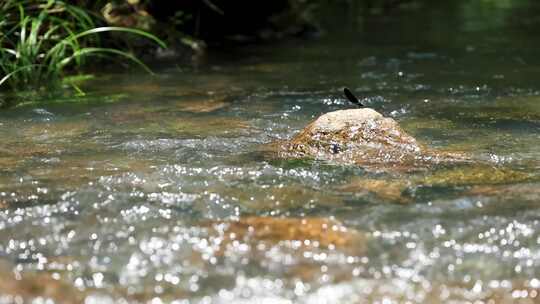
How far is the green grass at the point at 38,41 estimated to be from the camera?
533cm

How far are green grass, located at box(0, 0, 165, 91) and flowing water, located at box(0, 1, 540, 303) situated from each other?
0.47 m

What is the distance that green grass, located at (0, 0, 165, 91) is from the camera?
17.5ft

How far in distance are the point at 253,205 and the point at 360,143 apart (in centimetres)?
89

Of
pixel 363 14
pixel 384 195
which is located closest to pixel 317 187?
pixel 384 195

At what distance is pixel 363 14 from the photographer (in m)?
12.1

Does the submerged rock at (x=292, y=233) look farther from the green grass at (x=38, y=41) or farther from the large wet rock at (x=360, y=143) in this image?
the green grass at (x=38, y=41)

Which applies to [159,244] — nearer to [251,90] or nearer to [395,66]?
[251,90]

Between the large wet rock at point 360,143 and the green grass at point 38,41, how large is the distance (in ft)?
7.61

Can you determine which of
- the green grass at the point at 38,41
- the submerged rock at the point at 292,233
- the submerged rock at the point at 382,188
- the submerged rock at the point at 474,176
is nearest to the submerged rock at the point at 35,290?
the submerged rock at the point at 292,233

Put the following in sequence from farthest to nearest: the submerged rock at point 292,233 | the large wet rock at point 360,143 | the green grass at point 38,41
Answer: the green grass at point 38,41, the large wet rock at point 360,143, the submerged rock at point 292,233

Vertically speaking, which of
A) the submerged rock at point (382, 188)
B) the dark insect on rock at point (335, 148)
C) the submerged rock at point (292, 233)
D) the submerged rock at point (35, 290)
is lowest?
the dark insect on rock at point (335, 148)

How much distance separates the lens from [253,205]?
283cm

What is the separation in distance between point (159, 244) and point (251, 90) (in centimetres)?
311

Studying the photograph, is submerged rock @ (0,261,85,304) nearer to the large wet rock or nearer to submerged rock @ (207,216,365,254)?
submerged rock @ (207,216,365,254)
